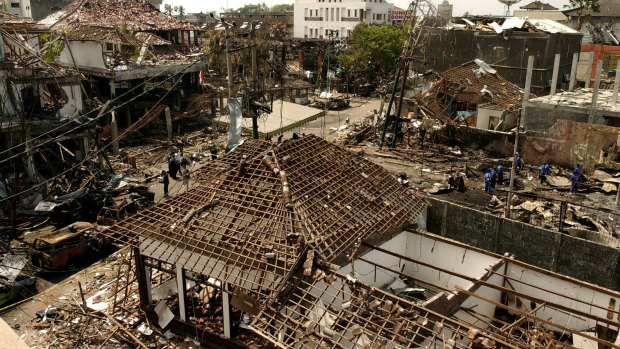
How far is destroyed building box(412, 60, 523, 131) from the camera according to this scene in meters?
27.7

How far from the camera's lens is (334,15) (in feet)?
231

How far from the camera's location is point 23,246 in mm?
15969

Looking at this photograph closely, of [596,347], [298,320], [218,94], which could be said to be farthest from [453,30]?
[298,320]

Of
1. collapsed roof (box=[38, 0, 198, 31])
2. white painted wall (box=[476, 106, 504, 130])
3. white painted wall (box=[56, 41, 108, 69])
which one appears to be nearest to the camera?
white painted wall (box=[476, 106, 504, 130])

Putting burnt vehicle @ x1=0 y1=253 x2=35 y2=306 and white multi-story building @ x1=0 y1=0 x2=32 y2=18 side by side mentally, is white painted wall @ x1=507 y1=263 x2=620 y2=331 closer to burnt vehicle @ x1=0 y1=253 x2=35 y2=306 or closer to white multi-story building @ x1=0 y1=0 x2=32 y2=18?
burnt vehicle @ x1=0 y1=253 x2=35 y2=306

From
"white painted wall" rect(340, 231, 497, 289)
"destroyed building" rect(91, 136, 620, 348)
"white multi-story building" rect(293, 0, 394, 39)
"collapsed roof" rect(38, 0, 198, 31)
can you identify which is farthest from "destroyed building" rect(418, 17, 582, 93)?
"white multi-story building" rect(293, 0, 394, 39)

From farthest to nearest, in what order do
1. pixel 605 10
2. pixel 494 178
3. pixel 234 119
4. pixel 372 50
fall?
1. pixel 605 10
2. pixel 372 50
3. pixel 494 178
4. pixel 234 119

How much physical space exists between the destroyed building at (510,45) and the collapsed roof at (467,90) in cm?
367

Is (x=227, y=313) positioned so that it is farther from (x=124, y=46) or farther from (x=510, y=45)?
(x=510, y=45)

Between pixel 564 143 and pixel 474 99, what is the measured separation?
798 centimetres

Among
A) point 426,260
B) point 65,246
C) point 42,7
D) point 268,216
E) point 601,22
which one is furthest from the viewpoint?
point 42,7

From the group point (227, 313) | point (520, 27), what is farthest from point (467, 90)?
point (227, 313)

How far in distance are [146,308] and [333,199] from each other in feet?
18.0

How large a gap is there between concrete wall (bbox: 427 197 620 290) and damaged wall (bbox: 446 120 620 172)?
1040cm
